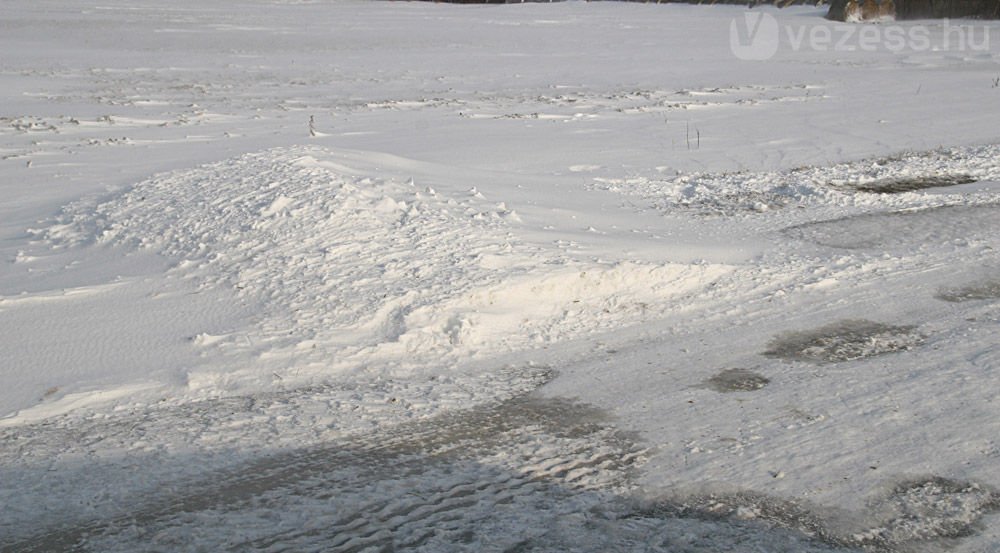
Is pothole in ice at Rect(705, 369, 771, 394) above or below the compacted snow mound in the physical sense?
below

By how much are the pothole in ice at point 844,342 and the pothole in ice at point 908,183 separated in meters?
3.40

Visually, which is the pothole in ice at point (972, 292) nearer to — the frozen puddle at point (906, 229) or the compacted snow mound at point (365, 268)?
the frozen puddle at point (906, 229)

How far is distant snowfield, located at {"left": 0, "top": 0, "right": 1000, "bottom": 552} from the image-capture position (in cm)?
375

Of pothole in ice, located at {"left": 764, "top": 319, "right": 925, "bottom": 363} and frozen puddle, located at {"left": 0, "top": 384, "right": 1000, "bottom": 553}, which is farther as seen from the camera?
pothole in ice, located at {"left": 764, "top": 319, "right": 925, "bottom": 363}

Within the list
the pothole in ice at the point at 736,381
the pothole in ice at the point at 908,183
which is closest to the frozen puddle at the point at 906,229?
the pothole in ice at the point at 908,183

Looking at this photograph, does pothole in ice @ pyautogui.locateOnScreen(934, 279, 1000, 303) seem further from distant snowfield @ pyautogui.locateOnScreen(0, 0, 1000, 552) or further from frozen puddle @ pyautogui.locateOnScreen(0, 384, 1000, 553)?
frozen puddle @ pyautogui.locateOnScreen(0, 384, 1000, 553)

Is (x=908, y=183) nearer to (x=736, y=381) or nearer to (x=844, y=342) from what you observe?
(x=844, y=342)

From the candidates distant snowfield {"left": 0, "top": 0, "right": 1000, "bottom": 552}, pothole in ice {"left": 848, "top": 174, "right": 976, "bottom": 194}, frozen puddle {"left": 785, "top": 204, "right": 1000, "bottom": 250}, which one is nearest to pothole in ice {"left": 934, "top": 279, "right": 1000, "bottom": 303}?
distant snowfield {"left": 0, "top": 0, "right": 1000, "bottom": 552}

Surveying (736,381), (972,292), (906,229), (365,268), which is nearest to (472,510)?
(736,381)

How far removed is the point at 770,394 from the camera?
477cm

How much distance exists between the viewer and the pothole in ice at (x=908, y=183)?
8.74 m

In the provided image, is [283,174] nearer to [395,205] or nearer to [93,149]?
[395,205]

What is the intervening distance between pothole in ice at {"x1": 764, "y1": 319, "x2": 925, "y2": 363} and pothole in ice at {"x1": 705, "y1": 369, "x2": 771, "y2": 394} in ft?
0.96

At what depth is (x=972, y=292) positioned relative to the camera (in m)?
6.08
